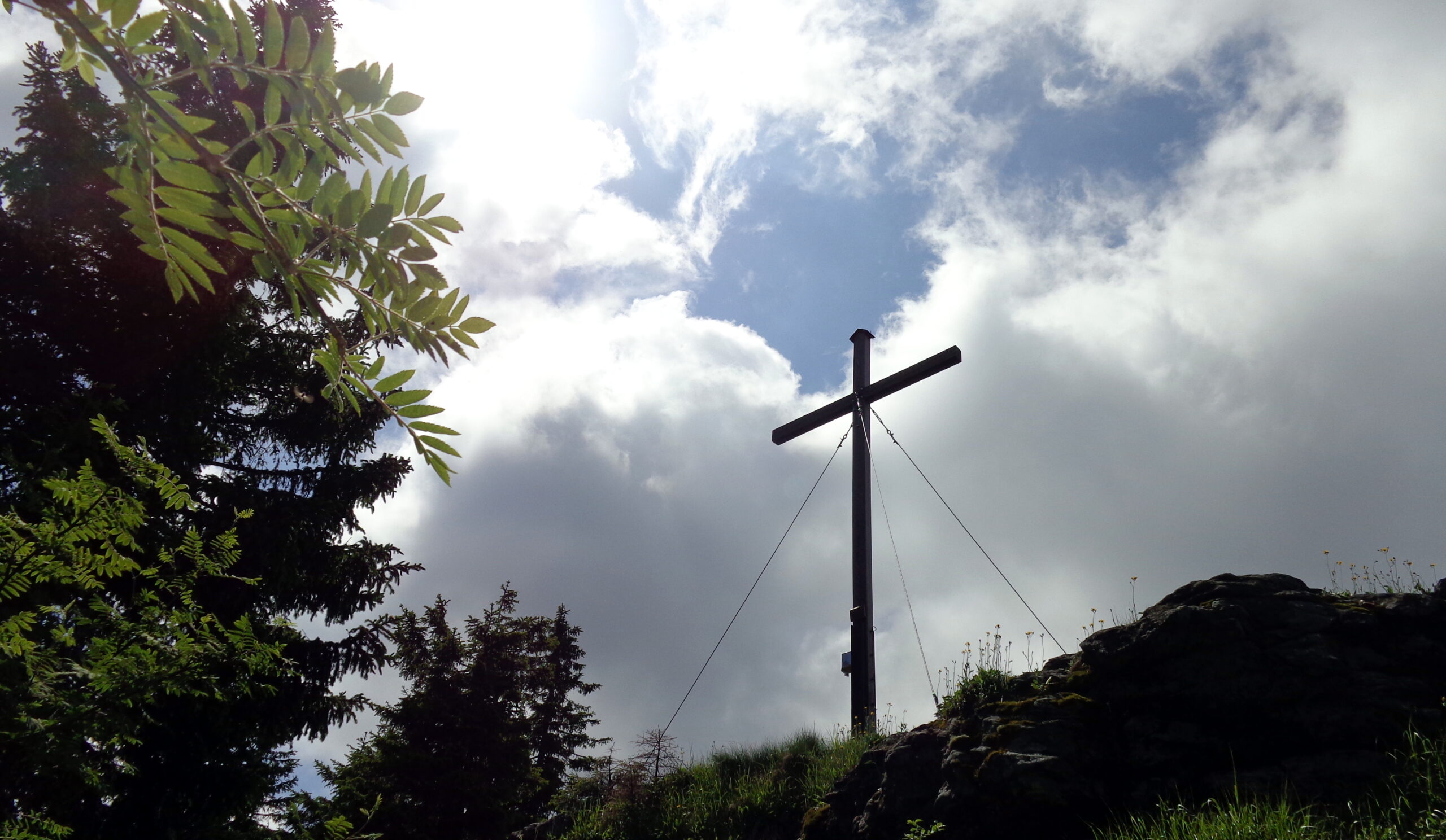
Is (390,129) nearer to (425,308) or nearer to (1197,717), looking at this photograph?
(425,308)

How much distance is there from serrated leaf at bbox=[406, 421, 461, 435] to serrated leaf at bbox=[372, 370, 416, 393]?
3.3 inches

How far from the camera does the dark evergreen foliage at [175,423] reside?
877cm

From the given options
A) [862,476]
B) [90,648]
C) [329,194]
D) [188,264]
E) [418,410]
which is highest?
[862,476]

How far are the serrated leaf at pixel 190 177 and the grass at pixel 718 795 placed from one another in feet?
24.7

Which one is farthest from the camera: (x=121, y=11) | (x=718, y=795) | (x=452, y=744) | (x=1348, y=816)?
(x=452, y=744)

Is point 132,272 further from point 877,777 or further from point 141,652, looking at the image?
point 877,777

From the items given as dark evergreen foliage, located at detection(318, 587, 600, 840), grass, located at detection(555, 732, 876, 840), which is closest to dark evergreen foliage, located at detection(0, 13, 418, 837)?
dark evergreen foliage, located at detection(318, 587, 600, 840)

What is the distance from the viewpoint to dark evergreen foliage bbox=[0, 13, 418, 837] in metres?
8.77

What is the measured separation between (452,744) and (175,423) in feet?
19.3

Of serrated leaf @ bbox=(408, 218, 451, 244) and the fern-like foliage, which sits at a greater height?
serrated leaf @ bbox=(408, 218, 451, 244)

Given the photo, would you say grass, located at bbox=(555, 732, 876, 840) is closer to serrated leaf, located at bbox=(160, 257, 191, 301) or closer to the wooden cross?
the wooden cross

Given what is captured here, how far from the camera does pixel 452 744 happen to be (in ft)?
39.4

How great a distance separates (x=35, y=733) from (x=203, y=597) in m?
8.76

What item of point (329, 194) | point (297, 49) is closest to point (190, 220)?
point (329, 194)
